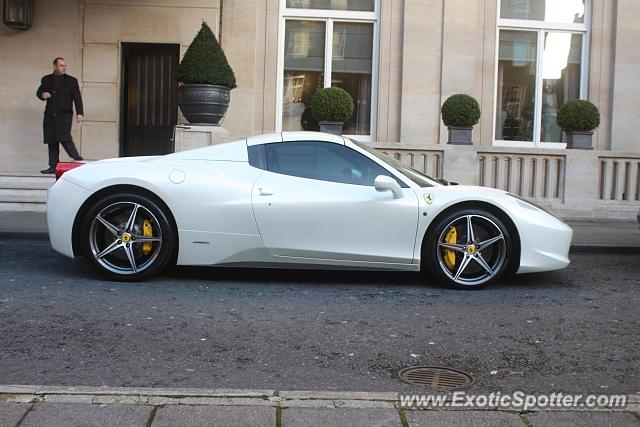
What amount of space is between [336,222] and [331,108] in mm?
6006

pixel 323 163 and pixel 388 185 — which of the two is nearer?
pixel 388 185

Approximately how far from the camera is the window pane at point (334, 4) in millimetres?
15000

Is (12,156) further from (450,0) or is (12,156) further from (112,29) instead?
(450,0)

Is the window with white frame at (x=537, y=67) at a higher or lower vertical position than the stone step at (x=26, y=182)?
higher

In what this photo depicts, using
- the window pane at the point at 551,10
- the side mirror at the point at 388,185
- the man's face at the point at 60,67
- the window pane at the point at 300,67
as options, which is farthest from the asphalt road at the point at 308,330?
the window pane at the point at 551,10

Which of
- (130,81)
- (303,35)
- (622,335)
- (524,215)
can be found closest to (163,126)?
(130,81)

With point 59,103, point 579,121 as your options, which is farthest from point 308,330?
point 579,121

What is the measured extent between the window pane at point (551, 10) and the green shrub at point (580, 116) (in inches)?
110

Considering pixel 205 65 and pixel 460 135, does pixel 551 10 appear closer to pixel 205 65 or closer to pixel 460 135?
pixel 460 135

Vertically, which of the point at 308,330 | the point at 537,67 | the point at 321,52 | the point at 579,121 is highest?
the point at 321,52

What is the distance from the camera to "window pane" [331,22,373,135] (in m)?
15.1

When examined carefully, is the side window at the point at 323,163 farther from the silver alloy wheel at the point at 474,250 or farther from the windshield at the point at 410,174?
the silver alloy wheel at the point at 474,250

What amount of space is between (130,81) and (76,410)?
39.9 feet

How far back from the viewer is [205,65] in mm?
12102
